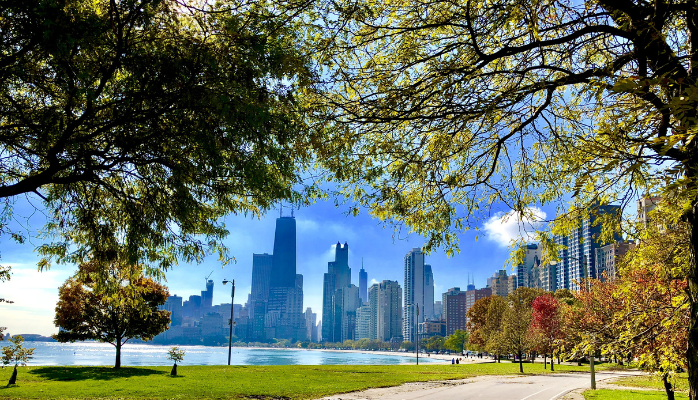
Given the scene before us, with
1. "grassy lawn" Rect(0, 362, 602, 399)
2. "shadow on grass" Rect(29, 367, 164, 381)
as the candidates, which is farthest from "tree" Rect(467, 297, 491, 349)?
"shadow on grass" Rect(29, 367, 164, 381)

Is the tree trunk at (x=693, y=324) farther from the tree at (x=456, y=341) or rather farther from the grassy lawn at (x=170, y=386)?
the tree at (x=456, y=341)

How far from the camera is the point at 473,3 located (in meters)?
6.61

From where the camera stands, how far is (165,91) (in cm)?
780

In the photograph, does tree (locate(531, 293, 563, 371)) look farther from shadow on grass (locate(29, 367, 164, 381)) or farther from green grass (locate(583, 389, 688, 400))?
shadow on grass (locate(29, 367, 164, 381))

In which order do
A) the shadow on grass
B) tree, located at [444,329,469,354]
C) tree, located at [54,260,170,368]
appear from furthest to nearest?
tree, located at [444,329,469,354], tree, located at [54,260,170,368], the shadow on grass

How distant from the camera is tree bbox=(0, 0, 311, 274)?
23.0ft

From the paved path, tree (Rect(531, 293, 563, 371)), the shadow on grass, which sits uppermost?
tree (Rect(531, 293, 563, 371))

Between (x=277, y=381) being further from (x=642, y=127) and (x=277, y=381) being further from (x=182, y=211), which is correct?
(x=642, y=127)

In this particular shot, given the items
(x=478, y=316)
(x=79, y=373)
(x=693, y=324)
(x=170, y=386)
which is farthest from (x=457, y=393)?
(x=478, y=316)

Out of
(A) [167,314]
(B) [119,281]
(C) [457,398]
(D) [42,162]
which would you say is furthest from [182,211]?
(A) [167,314]

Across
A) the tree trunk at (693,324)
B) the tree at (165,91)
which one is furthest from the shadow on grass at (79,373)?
the tree trunk at (693,324)

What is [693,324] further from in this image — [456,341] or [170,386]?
[456,341]

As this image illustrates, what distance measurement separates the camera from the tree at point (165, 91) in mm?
7016

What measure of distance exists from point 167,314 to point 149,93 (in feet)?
109
